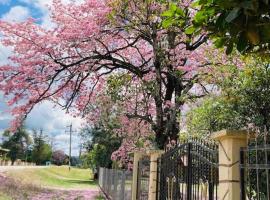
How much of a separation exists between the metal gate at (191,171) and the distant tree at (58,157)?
115m

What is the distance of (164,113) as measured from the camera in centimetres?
1511

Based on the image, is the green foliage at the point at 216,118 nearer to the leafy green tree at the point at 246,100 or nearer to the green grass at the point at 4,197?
the leafy green tree at the point at 246,100

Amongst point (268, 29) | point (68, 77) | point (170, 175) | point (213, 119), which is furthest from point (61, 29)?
point (268, 29)

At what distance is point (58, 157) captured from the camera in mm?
123062

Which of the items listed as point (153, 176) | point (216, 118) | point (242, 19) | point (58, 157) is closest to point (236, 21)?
point (242, 19)

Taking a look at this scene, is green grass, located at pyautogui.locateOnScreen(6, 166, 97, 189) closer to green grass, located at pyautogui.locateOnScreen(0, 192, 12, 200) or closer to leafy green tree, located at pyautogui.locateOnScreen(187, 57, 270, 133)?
green grass, located at pyautogui.locateOnScreen(0, 192, 12, 200)

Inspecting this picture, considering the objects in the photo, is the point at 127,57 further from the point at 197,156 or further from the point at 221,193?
the point at 221,193

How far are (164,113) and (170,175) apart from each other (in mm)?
7384

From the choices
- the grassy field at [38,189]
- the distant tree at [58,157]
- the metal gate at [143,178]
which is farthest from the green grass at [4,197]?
the distant tree at [58,157]

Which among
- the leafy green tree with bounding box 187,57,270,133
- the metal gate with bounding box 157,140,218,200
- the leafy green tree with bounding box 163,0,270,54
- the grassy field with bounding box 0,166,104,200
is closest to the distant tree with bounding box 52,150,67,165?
the grassy field with bounding box 0,166,104,200

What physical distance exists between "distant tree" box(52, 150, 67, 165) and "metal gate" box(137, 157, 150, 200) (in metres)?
111

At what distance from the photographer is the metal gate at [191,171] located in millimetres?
5344

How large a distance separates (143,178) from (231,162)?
A: 21.2ft

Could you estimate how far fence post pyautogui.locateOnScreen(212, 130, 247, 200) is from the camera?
175 inches
